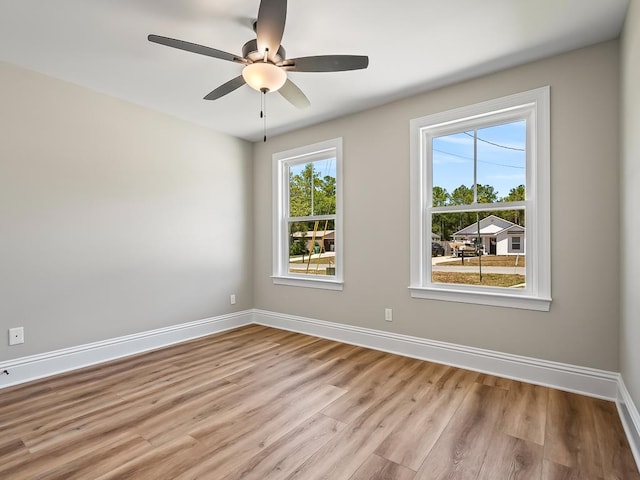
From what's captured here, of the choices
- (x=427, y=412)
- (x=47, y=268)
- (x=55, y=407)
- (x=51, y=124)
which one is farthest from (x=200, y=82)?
(x=427, y=412)

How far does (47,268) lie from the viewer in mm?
2822

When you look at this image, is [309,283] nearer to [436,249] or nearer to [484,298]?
[436,249]

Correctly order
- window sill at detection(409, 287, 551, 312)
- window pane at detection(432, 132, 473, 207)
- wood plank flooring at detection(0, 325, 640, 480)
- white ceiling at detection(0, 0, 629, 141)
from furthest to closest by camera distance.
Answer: window pane at detection(432, 132, 473, 207), window sill at detection(409, 287, 551, 312), white ceiling at detection(0, 0, 629, 141), wood plank flooring at detection(0, 325, 640, 480)

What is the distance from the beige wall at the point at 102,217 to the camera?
8.86 ft

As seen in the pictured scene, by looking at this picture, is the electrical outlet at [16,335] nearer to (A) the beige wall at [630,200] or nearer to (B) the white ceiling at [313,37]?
(B) the white ceiling at [313,37]

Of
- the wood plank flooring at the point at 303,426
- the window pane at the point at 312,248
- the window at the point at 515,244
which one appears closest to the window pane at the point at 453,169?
the window at the point at 515,244

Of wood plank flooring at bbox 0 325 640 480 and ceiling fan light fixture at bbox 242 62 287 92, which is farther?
ceiling fan light fixture at bbox 242 62 287 92

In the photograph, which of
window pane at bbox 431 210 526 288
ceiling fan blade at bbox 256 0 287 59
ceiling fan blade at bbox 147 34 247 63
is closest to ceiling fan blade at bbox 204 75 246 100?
ceiling fan blade at bbox 147 34 247 63

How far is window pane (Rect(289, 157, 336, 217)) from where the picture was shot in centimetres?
399

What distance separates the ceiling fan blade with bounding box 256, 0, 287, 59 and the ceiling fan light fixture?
0.27 ft

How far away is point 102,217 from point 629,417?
4238mm

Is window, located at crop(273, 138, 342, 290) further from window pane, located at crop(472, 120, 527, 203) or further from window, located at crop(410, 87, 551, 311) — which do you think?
window pane, located at crop(472, 120, 527, 203)

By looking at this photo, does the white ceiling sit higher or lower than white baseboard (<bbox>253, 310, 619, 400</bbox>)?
→ higher

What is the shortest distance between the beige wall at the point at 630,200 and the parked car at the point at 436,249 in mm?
1303
